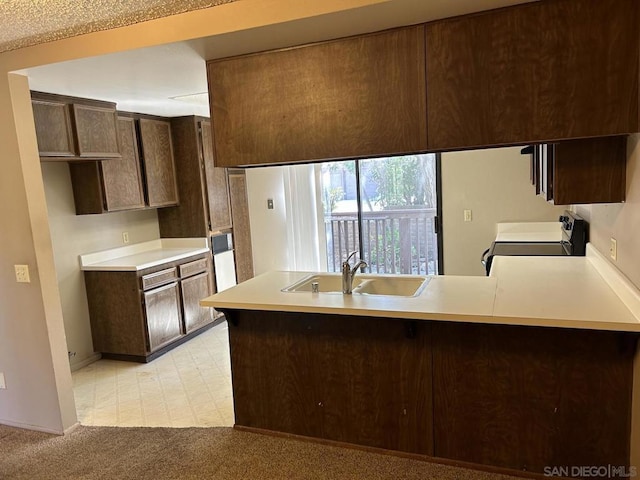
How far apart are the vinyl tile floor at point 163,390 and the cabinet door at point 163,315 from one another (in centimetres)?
16

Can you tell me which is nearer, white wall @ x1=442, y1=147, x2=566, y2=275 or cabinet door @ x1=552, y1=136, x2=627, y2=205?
cabinet door @ x1=552, y1=136, x2=627, y2=205

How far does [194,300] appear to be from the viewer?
15.2 feet

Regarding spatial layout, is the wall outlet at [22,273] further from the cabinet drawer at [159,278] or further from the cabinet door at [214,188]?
the cabinet door at [214,188]

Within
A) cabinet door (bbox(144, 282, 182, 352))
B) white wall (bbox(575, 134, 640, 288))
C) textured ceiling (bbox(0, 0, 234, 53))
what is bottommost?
cabinet door (bbox(144, 282, 182, 352))

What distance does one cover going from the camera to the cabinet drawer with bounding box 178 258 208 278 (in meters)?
4.47

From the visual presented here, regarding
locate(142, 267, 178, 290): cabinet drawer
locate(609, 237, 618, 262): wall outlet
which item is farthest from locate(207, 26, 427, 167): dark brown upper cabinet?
locate(142, 267, 178, 290): cabinet drawer

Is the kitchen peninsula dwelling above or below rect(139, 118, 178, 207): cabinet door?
below

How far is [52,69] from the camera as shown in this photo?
261 centimetres

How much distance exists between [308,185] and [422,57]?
389cm

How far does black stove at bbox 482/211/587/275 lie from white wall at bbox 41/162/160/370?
3.48 meters

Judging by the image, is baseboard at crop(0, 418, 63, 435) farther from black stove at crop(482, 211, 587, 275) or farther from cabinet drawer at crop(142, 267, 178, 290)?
black stove at crop(482, 211, 587, 275)

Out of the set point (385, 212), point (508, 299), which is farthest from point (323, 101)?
point (385, 212)

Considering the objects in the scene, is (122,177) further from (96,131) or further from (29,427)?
(29,427)

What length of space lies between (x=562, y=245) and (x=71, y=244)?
406cm
